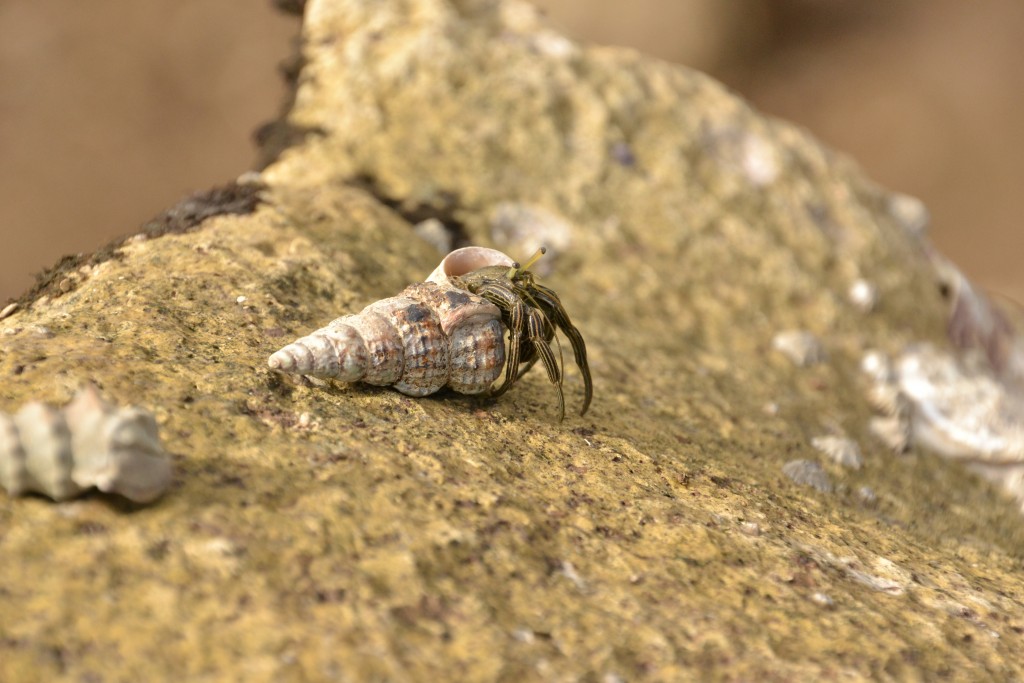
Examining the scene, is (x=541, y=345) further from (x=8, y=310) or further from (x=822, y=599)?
(x=8, y=310)

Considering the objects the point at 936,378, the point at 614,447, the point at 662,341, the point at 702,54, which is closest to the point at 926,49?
the point at 702,54

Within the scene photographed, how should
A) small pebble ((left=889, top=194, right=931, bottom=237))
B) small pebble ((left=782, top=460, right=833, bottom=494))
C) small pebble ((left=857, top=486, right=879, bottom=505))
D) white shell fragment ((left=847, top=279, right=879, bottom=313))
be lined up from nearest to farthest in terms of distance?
small pebble ((left=782, top=460, right=833, bottom=494)) → small pebble ((left=857, top=486, right=879, bottom=505)) → white shell fragment ((left=847, top=279, right=879, bottom=313)) → small pebble ((left=889, top=194, right=931, bottom=237))

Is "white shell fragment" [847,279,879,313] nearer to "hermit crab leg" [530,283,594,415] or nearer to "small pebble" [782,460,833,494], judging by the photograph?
"small pebble" [782,460,833,494]

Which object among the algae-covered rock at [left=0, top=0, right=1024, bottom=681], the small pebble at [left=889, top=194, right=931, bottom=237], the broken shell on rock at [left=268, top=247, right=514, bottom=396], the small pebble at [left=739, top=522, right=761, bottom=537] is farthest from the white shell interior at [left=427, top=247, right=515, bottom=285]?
the small pebble at [left=889, top=194, right=931, bottom=237]

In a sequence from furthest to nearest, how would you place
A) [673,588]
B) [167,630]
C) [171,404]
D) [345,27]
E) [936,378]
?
[345,27] < [936,378] < [171,404] < [673,588] < [167,630]

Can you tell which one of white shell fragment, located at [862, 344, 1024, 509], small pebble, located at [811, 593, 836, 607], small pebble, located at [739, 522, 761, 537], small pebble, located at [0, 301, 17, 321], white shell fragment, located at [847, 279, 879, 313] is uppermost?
white shell fragment, located at [847, 279, 879, 313]

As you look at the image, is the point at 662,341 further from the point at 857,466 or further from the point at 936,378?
the point at 936,378

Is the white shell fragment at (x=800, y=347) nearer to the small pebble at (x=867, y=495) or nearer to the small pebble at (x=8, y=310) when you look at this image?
the small pebble at (x=867, y=495)

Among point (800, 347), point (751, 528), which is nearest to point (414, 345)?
point (751, 528)
